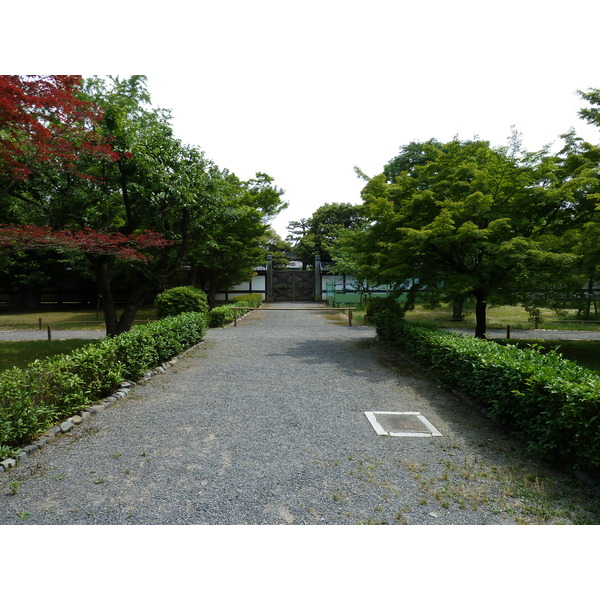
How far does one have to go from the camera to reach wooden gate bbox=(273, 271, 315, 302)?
1129 inches

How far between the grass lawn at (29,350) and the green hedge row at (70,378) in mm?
3056

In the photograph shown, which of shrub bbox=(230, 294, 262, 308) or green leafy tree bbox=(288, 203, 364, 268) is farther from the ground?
green leafy tree bbox=(288, 203, 364, 268)

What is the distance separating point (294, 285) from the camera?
28812 mm

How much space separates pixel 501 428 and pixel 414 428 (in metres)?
0.96

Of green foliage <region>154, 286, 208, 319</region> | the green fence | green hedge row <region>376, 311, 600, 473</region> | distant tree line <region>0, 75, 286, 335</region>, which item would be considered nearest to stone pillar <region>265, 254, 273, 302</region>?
the green fence

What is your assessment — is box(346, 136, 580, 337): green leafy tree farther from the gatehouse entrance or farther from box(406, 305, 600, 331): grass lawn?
the gatehouse entrance

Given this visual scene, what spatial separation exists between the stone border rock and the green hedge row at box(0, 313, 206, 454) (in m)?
0.07

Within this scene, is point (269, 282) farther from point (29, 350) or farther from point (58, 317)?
point (29, 350)

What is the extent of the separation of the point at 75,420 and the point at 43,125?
183 inches

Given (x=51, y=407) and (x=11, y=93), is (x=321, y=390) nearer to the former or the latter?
(x=51, y=407)

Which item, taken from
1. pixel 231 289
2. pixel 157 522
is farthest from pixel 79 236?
pixel 231 289

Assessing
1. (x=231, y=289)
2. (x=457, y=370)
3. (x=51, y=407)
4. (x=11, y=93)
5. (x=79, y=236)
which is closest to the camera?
(x=51, y=407)

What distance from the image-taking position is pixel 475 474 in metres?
3.12

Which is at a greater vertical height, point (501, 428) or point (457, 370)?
point (457, 370)
